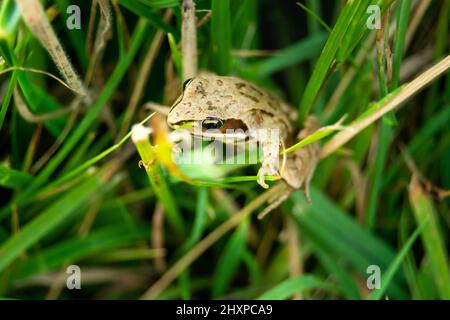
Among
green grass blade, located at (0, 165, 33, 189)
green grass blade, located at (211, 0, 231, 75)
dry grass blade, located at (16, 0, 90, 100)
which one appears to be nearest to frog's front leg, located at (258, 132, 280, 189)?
green grass blade, located at (211, 0, 231, 75)

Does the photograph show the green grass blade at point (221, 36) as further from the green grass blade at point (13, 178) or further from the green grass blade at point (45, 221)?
the green grass blade at point (13, 178)

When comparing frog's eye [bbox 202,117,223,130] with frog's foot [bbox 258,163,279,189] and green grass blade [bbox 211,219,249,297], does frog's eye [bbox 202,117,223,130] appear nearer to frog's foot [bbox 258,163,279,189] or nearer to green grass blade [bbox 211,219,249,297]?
frog's foot [bbox 258,163,279,189]

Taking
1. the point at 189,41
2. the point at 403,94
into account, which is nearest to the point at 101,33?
the point at 189,41

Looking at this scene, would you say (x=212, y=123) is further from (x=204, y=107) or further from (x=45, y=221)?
(x=45, y=221)

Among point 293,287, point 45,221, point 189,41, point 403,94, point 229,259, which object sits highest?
point 189,41

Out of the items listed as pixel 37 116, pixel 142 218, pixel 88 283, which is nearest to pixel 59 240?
pixel 88 283

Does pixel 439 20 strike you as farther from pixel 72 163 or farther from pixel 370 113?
pixel 72 163

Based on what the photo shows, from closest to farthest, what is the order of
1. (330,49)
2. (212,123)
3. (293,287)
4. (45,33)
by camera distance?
(45,33) → (330,49) → (212,123) → (293,287)

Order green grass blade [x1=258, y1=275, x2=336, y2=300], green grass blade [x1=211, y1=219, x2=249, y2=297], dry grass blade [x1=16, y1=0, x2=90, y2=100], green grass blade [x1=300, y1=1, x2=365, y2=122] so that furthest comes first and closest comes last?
green grass blade [x1=211, y1=219, x2=249, y2=297]
green grass blade [x1=258, y1=275, x2=336, y2=300]
green grass blade [x1=300, y1=1, x2=365, y2=122]
dry grass blade [x1=16, y1=0, x2=90, y2=100]
